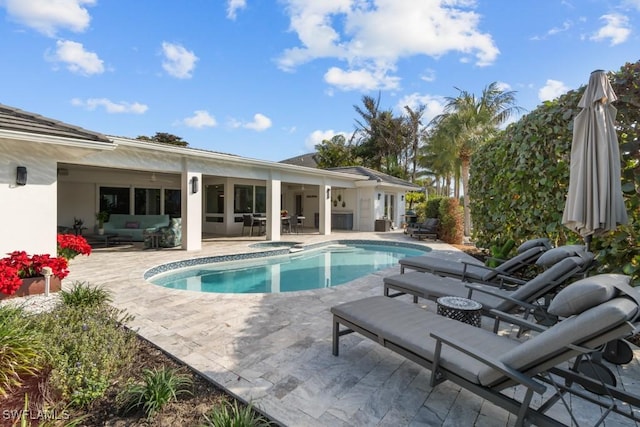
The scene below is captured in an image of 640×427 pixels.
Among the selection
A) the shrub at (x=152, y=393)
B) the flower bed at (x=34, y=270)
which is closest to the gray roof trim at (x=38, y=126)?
the flower bed at (x=34, y=270)

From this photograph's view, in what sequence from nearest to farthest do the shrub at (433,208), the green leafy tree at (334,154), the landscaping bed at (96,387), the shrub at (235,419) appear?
1. the shrub at (235,419)
2. the landscaping bed at (96,387)
3. the shrub at (433,208)
4. the green leafy tree at (334,154)

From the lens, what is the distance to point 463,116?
17.3 meters

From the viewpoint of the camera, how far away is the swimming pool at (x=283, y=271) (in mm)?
7993

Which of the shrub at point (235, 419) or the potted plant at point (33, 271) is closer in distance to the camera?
the shrub at point (235, 419)

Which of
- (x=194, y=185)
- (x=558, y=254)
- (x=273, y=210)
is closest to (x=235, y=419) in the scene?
(x=558, y=254)

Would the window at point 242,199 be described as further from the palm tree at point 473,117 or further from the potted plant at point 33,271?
the palm tree at point 473,117

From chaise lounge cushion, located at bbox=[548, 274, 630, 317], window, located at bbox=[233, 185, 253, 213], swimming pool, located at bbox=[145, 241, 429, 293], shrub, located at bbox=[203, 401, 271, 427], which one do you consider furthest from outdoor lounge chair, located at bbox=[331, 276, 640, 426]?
window, located at bbox=[233, 185, 253, 213]

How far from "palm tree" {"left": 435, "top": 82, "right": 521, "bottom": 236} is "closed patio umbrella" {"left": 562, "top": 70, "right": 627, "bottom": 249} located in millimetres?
13967

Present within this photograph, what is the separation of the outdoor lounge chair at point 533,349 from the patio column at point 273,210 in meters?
11.3

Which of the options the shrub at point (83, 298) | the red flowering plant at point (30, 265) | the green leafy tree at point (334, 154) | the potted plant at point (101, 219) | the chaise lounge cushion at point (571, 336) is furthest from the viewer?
the green leafy tree at point (334, 154)

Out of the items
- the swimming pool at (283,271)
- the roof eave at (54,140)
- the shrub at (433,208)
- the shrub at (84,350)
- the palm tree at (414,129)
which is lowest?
the swimming pool at (283,271)

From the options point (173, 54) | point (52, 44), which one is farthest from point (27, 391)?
point (173, 54)

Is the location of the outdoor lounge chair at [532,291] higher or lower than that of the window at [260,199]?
lower

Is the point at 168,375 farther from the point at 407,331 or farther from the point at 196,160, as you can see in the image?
the point at 196,160
